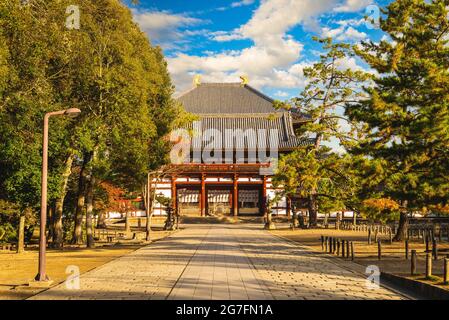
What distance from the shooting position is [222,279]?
12500mm

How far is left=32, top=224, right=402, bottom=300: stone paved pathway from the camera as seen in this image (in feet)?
33.6

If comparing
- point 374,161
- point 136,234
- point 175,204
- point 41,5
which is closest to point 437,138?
point 374,161

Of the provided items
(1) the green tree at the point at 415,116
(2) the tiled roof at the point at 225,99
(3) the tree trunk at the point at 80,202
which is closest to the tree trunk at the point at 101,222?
(3) the tree trunk at the point at 80,202

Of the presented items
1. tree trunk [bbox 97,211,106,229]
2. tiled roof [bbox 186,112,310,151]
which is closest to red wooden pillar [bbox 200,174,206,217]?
tiled roof [bbox 186,112,310,151]

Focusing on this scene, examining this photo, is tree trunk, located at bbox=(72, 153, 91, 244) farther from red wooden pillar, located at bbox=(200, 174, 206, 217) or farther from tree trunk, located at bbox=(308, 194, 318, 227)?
red wooden pillar, located at bbox=(200, 174, 206, 217)

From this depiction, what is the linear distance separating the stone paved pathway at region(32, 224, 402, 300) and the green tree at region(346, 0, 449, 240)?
355 cm

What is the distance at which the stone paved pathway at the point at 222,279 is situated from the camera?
1025 centimetres

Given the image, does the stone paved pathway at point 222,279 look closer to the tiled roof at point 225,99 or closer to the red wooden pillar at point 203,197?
the red wooden pillar at point 203,197

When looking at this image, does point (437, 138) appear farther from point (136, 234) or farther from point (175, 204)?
point (175, 204)

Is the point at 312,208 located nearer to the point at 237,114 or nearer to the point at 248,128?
the point at 248,128

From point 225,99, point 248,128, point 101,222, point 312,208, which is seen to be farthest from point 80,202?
point 225,99

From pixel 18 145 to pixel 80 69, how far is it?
468 cm

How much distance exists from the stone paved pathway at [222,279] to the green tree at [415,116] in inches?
140
